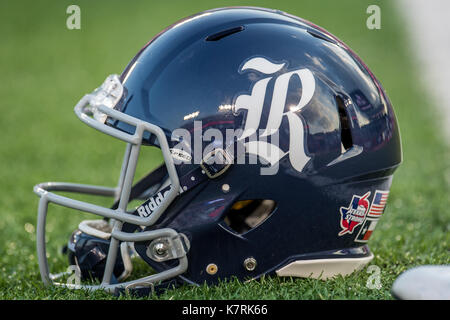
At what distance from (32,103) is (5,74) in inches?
58.0

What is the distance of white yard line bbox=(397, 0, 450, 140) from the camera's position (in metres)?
7.44

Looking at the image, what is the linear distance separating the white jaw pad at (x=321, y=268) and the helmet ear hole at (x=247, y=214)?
22 cm

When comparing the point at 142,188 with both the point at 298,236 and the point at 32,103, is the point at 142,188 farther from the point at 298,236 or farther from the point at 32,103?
the point at 32,103

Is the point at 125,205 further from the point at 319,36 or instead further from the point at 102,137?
the point at 102,137

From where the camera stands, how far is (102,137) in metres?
6.15

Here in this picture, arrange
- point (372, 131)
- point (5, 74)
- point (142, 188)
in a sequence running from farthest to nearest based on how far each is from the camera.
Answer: point (5, 74), point (142, 188), point (372, 131)

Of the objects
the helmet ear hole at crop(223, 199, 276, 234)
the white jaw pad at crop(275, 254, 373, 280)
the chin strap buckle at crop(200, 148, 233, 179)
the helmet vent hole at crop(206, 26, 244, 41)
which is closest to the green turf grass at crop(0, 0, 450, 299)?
the white jaw pad at crop(275, 254, 373, 280)

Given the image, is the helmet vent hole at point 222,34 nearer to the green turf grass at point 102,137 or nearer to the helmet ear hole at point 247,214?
the helmet ear hole at point 247,214

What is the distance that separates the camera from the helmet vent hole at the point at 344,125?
2.44m

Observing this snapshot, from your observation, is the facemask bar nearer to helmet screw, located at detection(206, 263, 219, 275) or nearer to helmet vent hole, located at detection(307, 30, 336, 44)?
helmet screw, located at detection(206, 263, 219, 275)

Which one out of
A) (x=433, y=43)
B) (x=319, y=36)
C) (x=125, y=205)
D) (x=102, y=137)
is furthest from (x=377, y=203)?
(x=433, y=43)

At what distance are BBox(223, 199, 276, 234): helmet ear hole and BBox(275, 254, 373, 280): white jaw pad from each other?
0.22 meters

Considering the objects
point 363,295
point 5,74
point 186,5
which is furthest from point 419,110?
point 186,5

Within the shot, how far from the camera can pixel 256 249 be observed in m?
2.42
